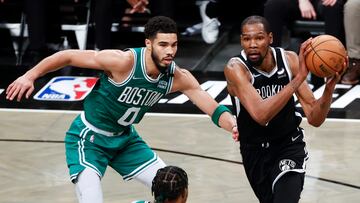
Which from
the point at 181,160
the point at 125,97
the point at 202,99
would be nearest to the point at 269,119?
the point at 202,99

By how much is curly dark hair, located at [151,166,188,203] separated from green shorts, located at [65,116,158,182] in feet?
5.60

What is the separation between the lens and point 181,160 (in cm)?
843

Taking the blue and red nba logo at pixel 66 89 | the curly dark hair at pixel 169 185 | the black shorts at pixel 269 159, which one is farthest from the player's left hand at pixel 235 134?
the blue and red nba logo at pixel 66 89

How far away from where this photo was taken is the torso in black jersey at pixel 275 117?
239 inches

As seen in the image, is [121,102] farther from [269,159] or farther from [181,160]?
[181,160]

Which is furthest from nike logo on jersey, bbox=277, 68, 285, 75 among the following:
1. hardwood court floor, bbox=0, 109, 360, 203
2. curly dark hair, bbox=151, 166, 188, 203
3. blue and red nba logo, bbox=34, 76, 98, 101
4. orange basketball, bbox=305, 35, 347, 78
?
blue and red nba logo, bbox=34, 76, 98, 101

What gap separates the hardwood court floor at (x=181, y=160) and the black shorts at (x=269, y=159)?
4.33ft

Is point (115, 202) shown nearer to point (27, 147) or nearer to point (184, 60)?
point (27, 147)

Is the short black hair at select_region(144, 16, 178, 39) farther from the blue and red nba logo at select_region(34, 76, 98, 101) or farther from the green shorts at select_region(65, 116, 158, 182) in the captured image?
the blue and red nba logo at select_region(34, 76, 98, 101)

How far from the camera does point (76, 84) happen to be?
1094 centimetres

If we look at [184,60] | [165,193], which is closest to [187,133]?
[184,60]

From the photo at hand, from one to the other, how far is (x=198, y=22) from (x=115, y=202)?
5590 mm

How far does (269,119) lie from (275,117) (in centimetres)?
30

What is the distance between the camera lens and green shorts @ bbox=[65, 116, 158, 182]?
20.3ft
